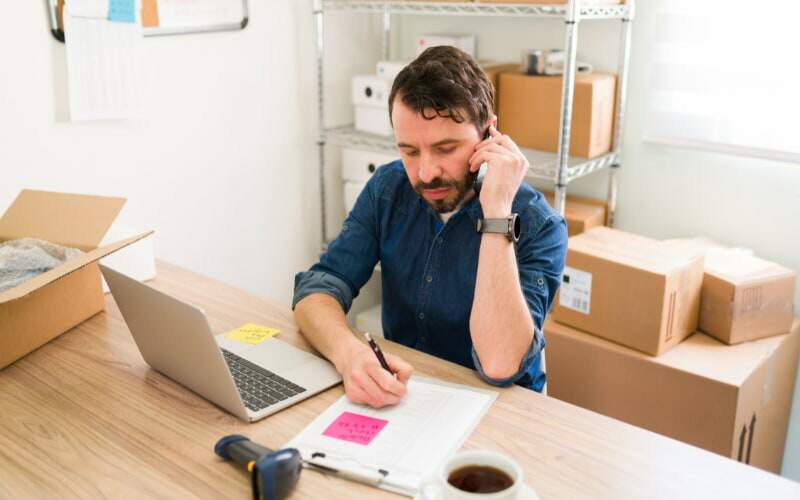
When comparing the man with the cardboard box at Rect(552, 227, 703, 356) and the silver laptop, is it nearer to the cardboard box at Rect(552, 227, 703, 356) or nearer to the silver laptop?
the silver laptop

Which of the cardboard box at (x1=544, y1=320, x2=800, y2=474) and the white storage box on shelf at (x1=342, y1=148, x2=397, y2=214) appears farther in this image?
the white storage box on shelf at (x1=342, y1=148, x2=397, y2=214)

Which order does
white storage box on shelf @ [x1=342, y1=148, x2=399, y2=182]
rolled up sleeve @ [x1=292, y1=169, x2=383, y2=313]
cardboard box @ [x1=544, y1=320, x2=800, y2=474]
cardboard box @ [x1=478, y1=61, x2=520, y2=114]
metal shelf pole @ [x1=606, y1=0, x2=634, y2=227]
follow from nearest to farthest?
1. rolled up sleeve @ [x1=292, y1=169, x2=383, y2=313]
2. cardboard box @ [x1=544, y1=320, x2=800, y2=474]
3. metal shelf pole @ [x1=606, y1=0, x2=634, y2=227]
4. cardboard box @ [x1=478, y1=61, x2=520, y2=114]
5. white storage box on shelf @ [x1=342, y1=148, x2=399, y2=182]

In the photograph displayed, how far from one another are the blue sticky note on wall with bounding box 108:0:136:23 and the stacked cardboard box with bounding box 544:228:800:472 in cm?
146

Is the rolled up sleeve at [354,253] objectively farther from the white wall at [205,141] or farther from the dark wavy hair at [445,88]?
the white wall at [205,141]

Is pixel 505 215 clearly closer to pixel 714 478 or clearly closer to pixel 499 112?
pixel 714 478

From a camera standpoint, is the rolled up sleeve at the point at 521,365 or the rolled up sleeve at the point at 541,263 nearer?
the rolled up sleeve at the point at 521,365

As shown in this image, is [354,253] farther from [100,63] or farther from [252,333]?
[100,63]

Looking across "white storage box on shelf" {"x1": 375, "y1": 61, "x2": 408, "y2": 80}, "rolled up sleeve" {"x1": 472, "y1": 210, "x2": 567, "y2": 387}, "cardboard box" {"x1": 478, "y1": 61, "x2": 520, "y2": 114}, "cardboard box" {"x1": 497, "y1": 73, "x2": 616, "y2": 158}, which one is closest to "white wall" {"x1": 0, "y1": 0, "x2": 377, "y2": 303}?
"white storage box on shelf" {"x1": 375, "y1": 61, "x2": 408, "y2": 80}

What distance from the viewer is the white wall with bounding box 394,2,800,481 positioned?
2330mm

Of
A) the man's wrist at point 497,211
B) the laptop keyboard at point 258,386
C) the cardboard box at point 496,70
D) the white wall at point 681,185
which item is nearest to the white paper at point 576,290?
the white wall at point 681,185

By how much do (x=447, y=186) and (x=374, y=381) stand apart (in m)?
0.45

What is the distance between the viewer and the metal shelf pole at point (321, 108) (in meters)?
2.83

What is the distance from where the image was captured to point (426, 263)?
161cm

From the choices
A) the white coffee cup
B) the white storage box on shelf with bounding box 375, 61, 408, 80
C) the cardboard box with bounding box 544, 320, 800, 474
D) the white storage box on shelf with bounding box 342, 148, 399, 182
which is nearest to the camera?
the white coffee cup
